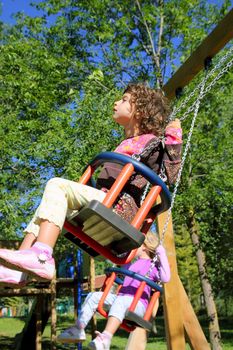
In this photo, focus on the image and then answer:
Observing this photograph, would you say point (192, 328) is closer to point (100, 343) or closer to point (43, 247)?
point (100, 343)

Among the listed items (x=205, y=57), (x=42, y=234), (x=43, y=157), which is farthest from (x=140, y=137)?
(x=43, y=157)

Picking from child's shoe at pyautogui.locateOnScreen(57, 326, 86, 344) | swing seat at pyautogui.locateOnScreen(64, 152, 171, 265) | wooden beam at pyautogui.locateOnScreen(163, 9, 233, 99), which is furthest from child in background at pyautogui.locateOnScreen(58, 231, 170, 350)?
wooden beam at pyautogui.locateOnScreen(163, 9, 233, 99)

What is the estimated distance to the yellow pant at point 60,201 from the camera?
8.88 ft

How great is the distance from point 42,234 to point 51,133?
6.20m

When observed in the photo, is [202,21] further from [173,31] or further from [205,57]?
[205,57]

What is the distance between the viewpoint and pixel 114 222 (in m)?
2.62

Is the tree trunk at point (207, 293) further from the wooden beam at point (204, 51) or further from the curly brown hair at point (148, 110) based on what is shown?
the curly brown hair at point (148, 110)

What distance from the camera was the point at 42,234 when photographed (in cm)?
267

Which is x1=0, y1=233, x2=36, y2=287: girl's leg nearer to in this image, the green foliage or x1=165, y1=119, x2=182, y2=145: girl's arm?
x1=165, y1=119, x2=182, y2=145: girl's arm

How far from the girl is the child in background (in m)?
0.82

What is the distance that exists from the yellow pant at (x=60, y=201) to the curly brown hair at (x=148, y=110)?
0.81 meters

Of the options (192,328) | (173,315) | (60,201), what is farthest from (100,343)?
(192,328)


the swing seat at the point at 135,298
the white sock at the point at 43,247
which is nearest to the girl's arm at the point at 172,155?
the swing seat at the point at 135,298

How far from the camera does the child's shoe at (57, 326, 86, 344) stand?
3.75 metres
